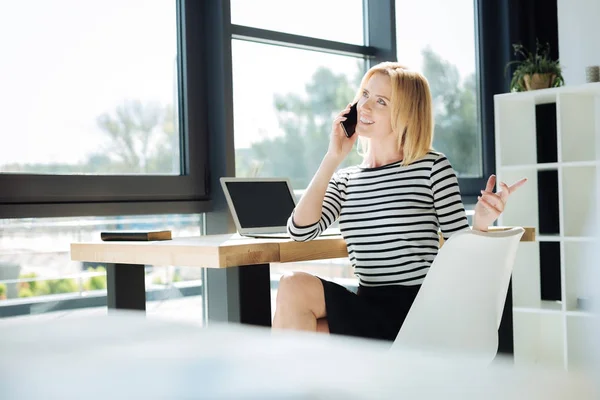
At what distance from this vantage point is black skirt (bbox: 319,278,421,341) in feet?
6.26

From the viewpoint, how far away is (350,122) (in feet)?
7.07

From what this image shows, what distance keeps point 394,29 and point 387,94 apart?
160cm

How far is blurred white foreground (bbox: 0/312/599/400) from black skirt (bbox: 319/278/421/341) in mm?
1578

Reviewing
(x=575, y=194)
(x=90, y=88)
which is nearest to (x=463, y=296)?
(x=90, y=88)

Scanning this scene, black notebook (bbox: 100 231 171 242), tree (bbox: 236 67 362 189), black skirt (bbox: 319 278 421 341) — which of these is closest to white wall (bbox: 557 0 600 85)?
tree (bbox: 236 67 362 189)

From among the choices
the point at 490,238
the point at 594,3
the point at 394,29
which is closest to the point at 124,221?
the point at 490,238

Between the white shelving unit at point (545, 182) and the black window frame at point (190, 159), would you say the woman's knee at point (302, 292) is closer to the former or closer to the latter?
the black window frame at point (190, 159)

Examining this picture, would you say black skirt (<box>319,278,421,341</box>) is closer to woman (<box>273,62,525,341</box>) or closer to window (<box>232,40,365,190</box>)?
woman (<box>273,62,525,341</box>)

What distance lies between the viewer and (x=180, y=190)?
2773 mm

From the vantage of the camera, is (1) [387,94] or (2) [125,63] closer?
(1) [387,94]

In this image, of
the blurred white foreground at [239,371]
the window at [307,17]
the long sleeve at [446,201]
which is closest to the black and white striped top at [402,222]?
the long sleeve at [446,201]

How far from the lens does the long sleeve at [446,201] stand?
6.65 ft

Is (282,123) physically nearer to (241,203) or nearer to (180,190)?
(180,190)

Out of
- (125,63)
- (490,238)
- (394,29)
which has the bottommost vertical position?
(490,238)
